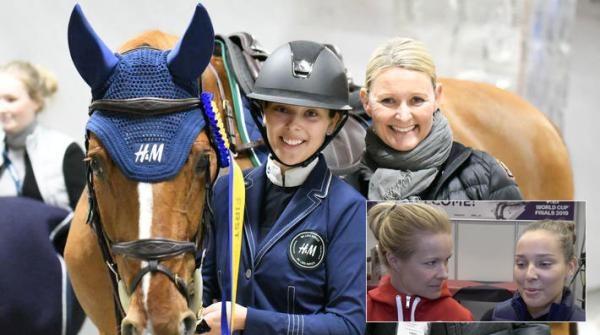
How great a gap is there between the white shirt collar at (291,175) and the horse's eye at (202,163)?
171mm

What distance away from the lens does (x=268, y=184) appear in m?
1.84

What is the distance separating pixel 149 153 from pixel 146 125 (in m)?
0.07

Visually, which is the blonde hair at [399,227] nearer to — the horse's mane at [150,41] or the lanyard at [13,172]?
the horse's mane at [150,41]

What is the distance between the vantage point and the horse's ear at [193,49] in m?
1.69

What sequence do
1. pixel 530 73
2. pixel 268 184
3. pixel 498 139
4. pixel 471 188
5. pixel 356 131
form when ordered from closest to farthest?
pixel 268 184, pixel 471 188, pixel 356 131, pixel 498 139, pixel 530 73

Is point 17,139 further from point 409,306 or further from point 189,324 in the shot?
point 409,306

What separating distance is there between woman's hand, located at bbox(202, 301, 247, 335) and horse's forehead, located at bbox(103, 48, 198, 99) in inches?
16.8

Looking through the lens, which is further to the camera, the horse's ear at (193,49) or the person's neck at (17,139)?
the person's neck at (17,139)

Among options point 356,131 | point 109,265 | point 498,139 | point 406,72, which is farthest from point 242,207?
point 498,139

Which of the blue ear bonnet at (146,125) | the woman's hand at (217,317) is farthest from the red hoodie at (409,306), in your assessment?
the blue ear bonnet at (146,125)

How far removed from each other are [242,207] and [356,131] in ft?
2.81

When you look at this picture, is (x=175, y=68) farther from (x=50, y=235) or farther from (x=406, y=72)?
(x=50, y=235)

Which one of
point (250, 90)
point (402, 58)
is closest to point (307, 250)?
point (402, 58)

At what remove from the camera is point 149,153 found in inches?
63.6
